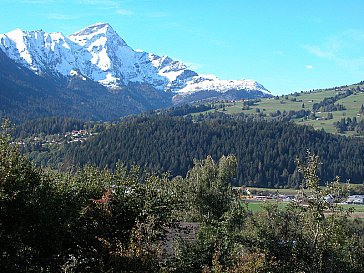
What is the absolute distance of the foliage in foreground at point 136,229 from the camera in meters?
20.0

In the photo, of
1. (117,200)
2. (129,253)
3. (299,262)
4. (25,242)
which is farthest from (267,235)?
(25,242)

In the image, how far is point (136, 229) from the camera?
2222 cm

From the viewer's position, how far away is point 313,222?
2438 centimetres

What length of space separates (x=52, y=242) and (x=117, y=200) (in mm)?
5623

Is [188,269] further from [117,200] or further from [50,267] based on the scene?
[50,267]

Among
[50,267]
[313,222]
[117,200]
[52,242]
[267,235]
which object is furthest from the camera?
[267,235]

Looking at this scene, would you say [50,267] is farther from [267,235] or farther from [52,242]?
[267,235]

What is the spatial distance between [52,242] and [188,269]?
10736mm

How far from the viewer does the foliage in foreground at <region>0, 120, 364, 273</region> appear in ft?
→ 65.5

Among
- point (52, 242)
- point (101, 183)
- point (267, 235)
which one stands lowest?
point (267, 235)

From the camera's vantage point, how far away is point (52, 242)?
72.6 feet

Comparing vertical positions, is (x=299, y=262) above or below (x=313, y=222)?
below

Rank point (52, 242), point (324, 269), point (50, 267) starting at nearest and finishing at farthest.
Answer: point (50, 267) < point (52, 242) < point (324, 269)

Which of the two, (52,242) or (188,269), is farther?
(188,269)
